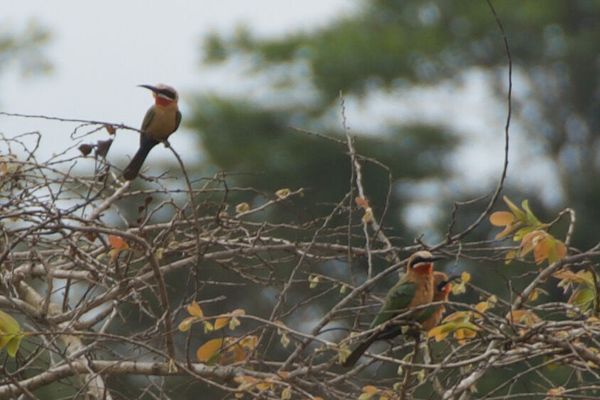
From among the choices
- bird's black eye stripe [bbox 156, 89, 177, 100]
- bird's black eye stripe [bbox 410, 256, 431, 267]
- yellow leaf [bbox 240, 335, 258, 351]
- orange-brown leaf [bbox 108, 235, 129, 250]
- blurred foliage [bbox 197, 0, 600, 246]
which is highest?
orange-brown leaf [bbox 108, 235, 129, 250]

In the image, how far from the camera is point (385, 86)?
69.7 ft

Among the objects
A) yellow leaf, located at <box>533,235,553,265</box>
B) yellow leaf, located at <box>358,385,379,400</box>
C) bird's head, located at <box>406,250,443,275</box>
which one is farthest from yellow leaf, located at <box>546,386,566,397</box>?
bird's head, located at <box>406,250,443,275</box>

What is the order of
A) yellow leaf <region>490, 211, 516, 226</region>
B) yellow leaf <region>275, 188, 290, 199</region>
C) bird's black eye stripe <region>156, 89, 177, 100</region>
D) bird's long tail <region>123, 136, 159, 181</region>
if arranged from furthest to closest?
bird's black eye stripe <region>156, 89, 177, 100</region>, bird's long tail <region>123, 136, 159, 181</region>, yellow leaf <region>275, 188, 290, 199</region>, yellow leaf <region>490, 211, 516, 226</region>

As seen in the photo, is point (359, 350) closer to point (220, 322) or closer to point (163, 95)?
point (220, 322)

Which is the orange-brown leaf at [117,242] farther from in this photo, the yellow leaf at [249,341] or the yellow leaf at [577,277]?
the yellow leaf at [577,277]

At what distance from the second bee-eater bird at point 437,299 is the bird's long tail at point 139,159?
4.04 feet

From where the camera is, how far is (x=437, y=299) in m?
5.37

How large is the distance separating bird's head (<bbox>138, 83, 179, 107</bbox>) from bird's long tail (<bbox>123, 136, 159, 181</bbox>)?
158mm

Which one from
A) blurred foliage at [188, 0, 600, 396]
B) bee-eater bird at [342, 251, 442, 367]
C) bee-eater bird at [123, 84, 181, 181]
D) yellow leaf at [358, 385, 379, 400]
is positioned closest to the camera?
yellow leaf at [358, 385, 379, 400]

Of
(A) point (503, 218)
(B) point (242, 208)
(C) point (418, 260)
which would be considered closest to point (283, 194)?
(B) point (242, 208)

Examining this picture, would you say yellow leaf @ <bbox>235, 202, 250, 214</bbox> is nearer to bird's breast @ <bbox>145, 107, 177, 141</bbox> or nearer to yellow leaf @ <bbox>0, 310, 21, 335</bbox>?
bird's breast @ <bbox>145, 107, 177, 141</bbox>

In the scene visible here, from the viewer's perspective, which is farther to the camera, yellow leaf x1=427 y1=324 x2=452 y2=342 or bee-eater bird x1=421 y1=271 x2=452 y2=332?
bee-eater bird x1=421 y1=271 x2=452 y2=332

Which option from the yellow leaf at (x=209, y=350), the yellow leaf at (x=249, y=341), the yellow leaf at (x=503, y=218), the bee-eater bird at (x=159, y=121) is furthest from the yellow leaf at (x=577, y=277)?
the bee-eater bird at (x=159, y=121)

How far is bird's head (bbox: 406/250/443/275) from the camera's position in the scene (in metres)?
5.30
